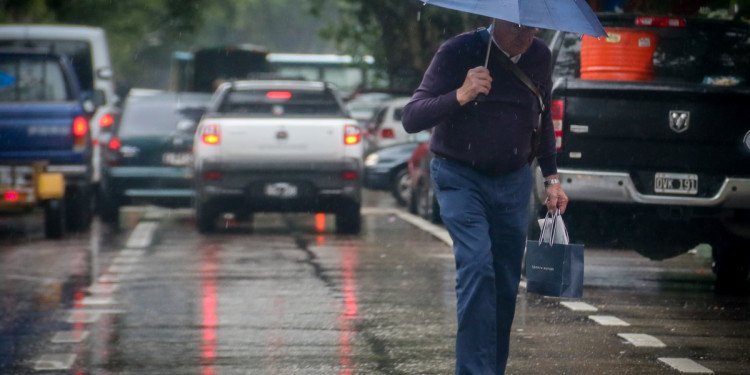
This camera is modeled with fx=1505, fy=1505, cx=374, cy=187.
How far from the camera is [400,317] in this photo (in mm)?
9398

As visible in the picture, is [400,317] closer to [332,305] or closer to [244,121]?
[332,305]

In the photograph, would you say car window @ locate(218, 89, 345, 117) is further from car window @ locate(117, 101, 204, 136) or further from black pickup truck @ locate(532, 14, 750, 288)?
black pickup truck @ locate(532, 14, 750, 288)

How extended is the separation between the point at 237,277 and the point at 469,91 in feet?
20.1

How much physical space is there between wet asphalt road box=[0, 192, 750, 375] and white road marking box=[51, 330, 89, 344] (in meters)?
0.01

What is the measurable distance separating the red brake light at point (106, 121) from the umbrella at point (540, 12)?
46.7 feet

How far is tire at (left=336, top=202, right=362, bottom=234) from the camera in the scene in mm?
16391

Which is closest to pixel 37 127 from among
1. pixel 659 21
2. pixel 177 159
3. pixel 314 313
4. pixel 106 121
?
pixel 177 159

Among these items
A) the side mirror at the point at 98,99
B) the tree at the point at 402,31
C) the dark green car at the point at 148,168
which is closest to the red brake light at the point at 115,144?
the dark green car at the point at 148,168

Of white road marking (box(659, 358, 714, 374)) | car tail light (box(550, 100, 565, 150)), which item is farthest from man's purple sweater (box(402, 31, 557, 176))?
car tail light (box(550, 100, 565, 150))

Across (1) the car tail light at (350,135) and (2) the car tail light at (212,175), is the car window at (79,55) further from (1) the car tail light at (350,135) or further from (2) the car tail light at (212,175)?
(1) the car tail light at (350,135)

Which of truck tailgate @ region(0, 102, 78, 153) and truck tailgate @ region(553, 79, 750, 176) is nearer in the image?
truck tailgate @ region(553, 79, 750, 176)

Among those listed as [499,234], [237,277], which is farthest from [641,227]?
[499,234]

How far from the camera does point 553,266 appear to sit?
646cm

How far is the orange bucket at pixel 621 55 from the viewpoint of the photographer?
36.2 feet
